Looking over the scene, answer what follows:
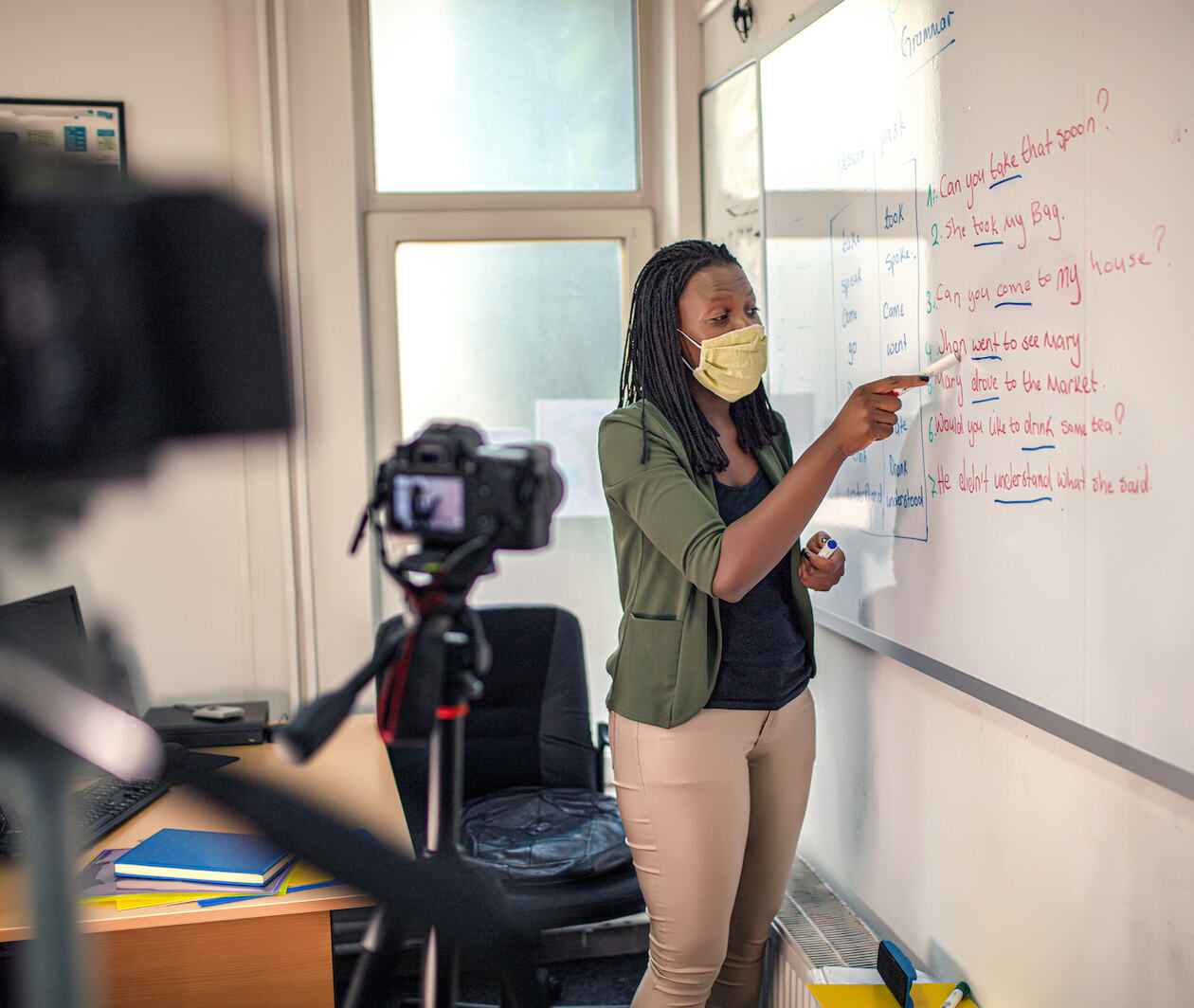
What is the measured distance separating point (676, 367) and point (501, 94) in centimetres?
155

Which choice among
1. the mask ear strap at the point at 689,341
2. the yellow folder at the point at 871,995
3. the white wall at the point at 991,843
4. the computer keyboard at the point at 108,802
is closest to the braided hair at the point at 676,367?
the mask ear strap at the point at 689,341

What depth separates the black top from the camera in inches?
57.6

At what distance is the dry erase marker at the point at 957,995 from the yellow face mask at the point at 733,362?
935 mm

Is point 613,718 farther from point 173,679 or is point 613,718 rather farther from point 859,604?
point 173,679

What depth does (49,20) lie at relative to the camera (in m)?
2.37

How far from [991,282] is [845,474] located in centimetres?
55

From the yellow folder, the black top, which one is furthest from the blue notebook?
the yellow folder

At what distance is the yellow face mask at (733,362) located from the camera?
147cm

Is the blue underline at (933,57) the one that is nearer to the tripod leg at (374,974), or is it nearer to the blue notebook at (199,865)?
the tripod leg at (374,974)

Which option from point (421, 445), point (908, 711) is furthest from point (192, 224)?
point (908, 711)

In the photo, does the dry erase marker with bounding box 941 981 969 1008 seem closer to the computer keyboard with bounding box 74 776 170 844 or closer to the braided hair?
the braided hair

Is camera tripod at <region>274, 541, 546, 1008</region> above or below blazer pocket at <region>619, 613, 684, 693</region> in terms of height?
above

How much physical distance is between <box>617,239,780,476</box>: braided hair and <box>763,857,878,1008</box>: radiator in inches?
33.9

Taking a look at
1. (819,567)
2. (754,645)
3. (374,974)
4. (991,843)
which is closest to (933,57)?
(819,567)
